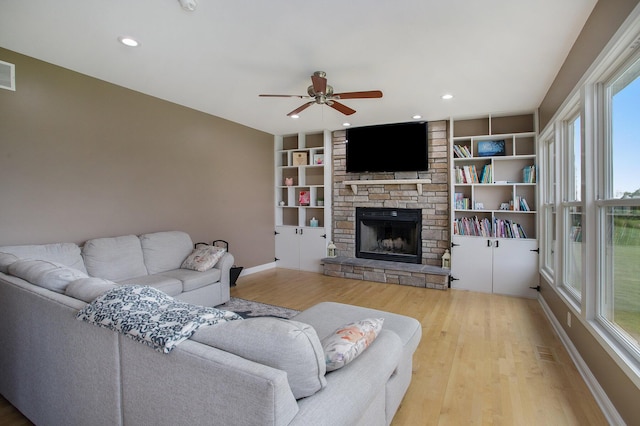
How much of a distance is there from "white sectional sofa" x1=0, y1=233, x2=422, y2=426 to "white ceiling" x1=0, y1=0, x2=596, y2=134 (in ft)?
6.03

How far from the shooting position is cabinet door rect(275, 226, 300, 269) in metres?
5.83

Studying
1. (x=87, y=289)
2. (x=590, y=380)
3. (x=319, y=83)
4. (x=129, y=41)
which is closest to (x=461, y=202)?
(x=590, y=380)

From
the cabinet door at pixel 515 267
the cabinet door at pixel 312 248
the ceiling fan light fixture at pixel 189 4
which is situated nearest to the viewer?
the ceiling fan light fixture at pixel 189 4

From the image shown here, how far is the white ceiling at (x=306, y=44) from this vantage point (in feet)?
6.90

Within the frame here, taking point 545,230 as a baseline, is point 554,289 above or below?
below

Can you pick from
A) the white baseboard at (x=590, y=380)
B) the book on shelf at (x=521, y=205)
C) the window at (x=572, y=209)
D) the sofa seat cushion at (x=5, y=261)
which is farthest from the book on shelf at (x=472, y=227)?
the sofa seat cushion at (x=5, y=261)

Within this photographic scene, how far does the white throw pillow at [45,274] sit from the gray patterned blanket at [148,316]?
0.52m

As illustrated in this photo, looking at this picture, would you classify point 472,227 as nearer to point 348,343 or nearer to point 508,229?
point 508,229

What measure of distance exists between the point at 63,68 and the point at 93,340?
308cm

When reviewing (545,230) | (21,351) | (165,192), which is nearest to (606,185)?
(545,230)

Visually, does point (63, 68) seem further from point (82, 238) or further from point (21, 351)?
point (21, 351)

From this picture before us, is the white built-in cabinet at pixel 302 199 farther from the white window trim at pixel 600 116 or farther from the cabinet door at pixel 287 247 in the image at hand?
the white window trim at pixel 600 116

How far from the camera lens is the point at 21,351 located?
66.7 inches

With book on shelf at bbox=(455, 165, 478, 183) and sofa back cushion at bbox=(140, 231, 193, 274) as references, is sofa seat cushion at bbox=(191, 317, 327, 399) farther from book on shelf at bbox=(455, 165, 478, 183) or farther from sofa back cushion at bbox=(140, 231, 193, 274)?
book on shelf at bbox=(455, 165, 478, 183)
